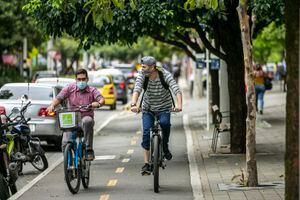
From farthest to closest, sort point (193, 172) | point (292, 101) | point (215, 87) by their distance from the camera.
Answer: point (215, 87), point (193, 172), point (292, 101)

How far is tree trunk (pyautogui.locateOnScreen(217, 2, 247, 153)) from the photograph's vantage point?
16938mm

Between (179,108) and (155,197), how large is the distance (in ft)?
5.14

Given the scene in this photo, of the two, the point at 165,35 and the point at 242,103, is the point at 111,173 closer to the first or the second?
the point at 242,103

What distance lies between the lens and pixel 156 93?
13.1 m

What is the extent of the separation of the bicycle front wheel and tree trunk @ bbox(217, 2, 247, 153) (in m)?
5.49

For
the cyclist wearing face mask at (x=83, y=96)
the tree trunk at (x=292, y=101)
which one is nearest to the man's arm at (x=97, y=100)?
the cyclist wearing face mask at (x=83, y=96)

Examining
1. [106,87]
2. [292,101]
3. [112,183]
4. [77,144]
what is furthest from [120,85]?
[292,101]

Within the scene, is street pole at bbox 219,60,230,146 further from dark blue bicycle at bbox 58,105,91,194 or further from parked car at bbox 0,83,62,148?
dark blue bicycle at bbox 58,105,91,194

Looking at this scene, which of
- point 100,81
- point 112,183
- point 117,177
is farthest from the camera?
point 100,81

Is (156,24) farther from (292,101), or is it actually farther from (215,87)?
(215,87)

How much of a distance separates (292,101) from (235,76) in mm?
8713

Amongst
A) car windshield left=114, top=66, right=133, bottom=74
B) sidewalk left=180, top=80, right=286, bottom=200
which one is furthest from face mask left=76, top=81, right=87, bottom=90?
car windshield left=114, top=66, right=133, bottom=74

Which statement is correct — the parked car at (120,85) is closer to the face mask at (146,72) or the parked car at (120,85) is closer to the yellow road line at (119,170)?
the yellow road line at (119,170)

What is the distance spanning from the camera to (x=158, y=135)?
40.8 ft
